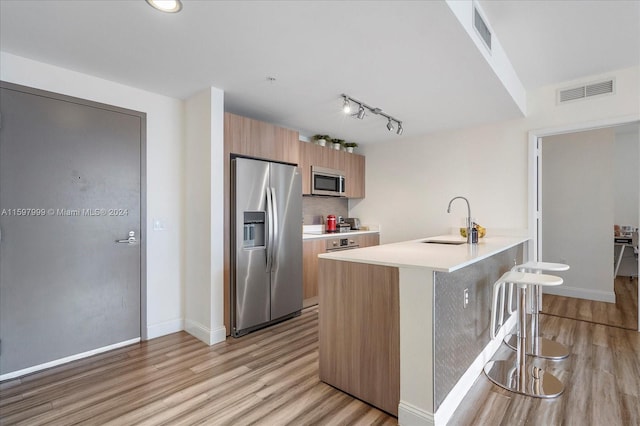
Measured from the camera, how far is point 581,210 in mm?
4391

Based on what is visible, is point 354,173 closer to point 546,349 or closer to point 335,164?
point 335,164

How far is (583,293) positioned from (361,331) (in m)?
4.05

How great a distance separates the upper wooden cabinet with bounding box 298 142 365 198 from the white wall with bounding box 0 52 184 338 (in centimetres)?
155

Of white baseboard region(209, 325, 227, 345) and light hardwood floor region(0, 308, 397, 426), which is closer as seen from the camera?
light hardwood floor region(0, 308, 397, 426)

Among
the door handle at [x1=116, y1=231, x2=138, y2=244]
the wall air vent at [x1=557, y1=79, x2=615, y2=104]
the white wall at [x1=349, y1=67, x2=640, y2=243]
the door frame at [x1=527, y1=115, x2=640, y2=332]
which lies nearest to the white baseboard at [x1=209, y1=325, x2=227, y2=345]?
the door handle at [x1=116, y1=231, x2=138, y2=244]

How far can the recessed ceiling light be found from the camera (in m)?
1.71

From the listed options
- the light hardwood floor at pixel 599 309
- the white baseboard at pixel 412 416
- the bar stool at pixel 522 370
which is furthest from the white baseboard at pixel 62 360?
the light hardwood floor at pixel 599 309

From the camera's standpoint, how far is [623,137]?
5.84m

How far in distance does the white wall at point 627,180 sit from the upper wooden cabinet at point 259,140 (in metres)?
6.15

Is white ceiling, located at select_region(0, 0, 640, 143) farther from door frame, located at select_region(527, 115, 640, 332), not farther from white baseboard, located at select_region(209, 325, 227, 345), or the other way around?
white baseboard, located at select_region(209, 325, 227, 345)

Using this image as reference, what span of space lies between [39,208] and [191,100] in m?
1.57

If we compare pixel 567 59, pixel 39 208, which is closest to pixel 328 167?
pixel 567 59

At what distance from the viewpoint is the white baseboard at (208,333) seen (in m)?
2.88

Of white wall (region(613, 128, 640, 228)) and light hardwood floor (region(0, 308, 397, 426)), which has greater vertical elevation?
white wall (region(613, 128, 640, 228))
